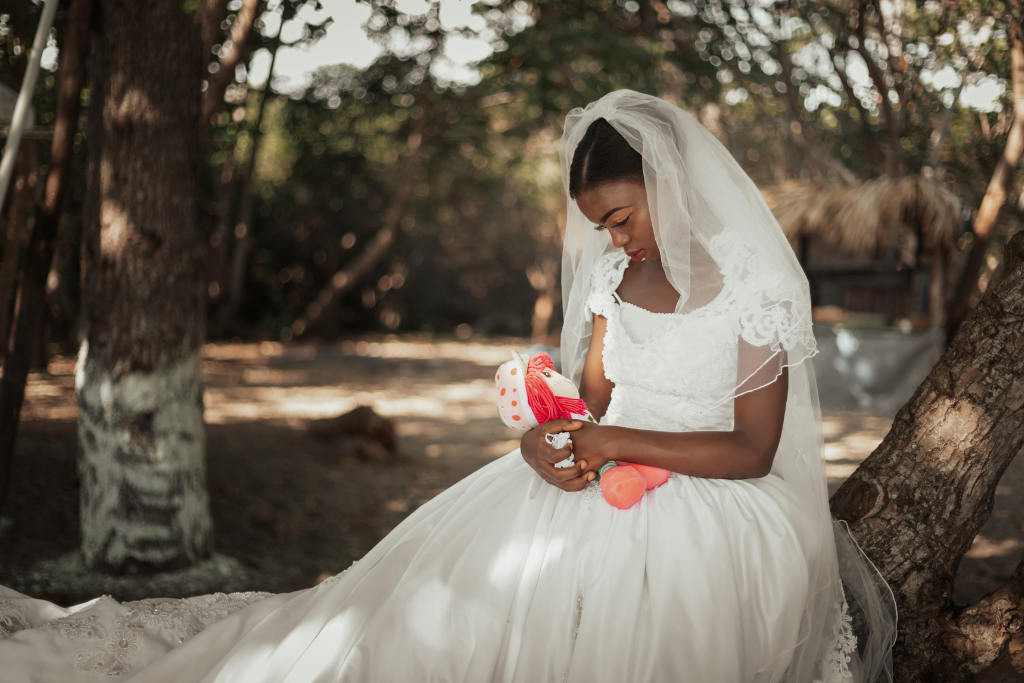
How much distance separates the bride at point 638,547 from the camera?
1690 mm

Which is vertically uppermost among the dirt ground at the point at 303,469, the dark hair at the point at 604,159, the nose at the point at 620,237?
the dark hair at the point at 604,159

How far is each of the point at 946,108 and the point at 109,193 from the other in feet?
23.7

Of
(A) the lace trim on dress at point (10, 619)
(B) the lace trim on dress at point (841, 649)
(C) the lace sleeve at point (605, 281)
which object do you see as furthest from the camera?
(C) the lace sleeve at point (605, 281)

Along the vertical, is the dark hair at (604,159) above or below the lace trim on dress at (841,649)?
above

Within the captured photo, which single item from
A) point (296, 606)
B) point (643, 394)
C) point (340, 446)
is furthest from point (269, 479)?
point (643, 394)

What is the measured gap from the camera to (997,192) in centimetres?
518

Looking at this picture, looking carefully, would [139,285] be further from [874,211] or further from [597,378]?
[874,211]

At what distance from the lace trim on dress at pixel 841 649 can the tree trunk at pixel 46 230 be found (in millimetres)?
3280

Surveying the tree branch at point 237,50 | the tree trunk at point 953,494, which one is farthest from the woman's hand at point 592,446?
the tree branch at point 237,50

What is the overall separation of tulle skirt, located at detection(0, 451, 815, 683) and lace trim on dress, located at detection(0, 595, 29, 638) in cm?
11

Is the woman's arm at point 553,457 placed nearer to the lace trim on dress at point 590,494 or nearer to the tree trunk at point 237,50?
the lace trim on dress at point 590,494

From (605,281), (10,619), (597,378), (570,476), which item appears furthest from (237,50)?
(570,476)

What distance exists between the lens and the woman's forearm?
6.13 ft

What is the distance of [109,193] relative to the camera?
322cm
